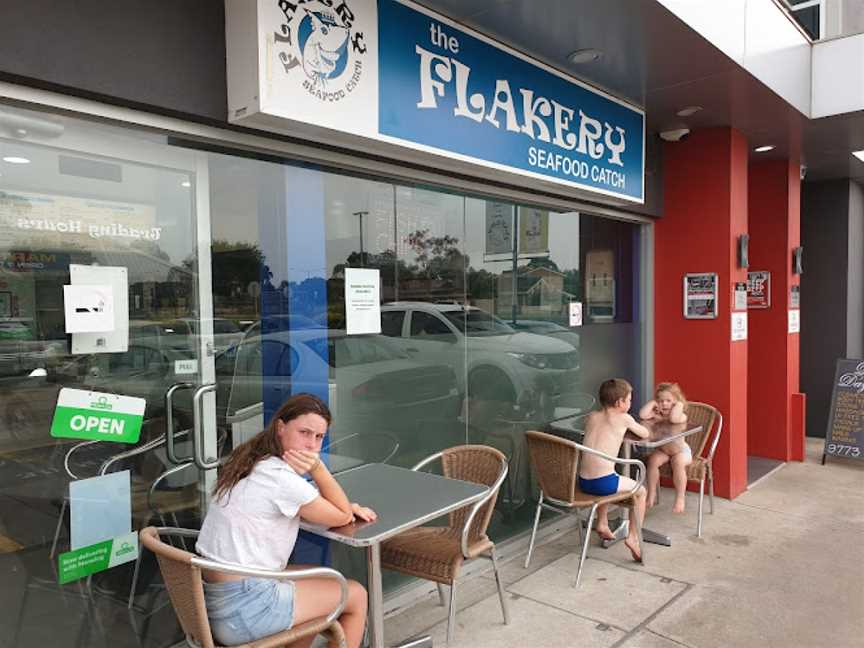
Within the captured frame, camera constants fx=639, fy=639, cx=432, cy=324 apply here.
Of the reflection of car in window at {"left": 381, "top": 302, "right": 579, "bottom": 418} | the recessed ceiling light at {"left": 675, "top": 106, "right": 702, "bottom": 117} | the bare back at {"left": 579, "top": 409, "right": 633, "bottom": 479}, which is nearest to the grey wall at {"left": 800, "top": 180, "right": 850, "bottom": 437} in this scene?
the recessed ceiling light at {"left": 675, "top": 106, "right": 702, "bottom": 117}

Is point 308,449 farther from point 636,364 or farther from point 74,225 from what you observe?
point 636,364

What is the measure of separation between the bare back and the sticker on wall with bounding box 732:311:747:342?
1799 millimetres

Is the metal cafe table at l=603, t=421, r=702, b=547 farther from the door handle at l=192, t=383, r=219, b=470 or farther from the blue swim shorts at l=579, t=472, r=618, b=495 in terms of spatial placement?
the door handle at l=192, t=383, r=219, b=470

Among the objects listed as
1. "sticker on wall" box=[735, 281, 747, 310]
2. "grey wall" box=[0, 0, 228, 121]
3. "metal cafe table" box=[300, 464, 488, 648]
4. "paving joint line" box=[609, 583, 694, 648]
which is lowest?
"paving joint line" box=[609, 583, 694, 648]

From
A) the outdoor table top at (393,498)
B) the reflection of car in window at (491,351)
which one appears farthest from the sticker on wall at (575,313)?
the outdoor table top at (393,498)

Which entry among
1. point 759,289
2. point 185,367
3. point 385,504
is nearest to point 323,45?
point 185,367

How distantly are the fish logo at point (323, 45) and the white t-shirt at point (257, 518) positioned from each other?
1.48 m

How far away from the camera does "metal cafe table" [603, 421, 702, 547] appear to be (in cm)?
385

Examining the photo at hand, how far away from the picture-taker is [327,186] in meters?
2.99

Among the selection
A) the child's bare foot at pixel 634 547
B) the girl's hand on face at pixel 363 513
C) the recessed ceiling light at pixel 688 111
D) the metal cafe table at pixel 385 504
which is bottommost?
the child's bare foot at pixel 634 547

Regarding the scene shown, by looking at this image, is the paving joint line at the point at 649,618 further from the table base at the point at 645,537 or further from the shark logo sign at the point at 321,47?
the shark logo sign at the point at 321,47

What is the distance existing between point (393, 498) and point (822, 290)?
21.0 ft

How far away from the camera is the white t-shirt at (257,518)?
204 cm

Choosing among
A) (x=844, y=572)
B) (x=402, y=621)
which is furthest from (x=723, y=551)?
(x=402, y=621)
